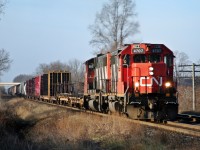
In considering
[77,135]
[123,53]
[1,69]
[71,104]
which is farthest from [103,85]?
[1,69]

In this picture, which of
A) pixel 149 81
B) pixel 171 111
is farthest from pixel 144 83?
pixel 171 111

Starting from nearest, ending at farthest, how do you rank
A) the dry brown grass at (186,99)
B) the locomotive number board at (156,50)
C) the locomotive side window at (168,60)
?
1. the locomotive number board at (156,50)
2. the locomotive side window at (168,60)
3. the dry brown grass at (186,99)

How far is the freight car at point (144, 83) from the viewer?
55.5 ft

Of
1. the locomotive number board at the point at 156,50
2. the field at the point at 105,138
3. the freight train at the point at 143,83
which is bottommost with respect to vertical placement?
the field at the point at 105,138

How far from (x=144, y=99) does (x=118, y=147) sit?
20.3 feet

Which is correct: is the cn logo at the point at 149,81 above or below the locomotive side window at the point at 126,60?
below

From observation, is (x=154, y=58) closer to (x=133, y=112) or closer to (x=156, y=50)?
(x=156, y=50)

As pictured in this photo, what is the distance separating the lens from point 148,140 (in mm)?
11195

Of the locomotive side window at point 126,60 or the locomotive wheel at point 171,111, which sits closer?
the locomotive wheel at point 171,111

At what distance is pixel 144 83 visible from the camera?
17203 millimetres

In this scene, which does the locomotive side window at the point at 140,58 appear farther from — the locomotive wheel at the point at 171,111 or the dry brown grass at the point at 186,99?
the dry brown grass at the point at 186,99

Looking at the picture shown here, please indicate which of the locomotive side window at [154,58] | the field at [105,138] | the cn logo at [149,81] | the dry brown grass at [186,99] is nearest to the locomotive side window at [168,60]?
the locomotive side window at [154,58]

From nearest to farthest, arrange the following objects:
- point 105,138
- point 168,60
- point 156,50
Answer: point 105,138
point 156,50
point 168,60

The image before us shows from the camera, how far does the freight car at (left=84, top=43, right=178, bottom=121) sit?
666 inches
